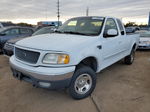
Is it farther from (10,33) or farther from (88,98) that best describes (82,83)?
(10,33)

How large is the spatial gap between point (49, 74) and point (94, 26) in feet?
6.50

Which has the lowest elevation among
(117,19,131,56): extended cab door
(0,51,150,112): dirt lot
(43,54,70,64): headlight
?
(0,51,150,112): dirt lot

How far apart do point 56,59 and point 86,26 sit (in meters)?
1.68

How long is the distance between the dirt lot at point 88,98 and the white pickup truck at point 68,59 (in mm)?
288

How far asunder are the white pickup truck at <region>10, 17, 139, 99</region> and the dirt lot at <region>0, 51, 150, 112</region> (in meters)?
0.29

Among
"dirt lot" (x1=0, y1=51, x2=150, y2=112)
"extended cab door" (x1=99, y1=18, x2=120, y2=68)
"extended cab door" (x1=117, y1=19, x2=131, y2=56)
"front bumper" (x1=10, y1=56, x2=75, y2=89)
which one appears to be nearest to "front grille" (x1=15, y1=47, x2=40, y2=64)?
"front bumper" (x1=10, y1=56, x2=75, y2=89)

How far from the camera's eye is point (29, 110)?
2803mm

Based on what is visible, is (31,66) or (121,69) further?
(121,69)

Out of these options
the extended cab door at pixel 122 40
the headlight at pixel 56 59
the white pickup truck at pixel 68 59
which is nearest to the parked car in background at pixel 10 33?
the white pickup truck at pixel 68 59

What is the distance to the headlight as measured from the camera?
262cm

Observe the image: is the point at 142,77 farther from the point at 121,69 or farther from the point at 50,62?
the point at 50,62

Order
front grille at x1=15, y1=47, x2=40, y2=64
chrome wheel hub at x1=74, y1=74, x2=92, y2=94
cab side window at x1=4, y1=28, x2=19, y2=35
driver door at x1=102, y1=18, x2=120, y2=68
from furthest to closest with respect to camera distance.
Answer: cab side window at x1=4, y1=28, x2=19, y2=35 < driver door at x1=102, y1=18, x2=120, y2=68 < chrome wheel hub at x1=74, y1=74, x2=92, y2=94 < front grille at x1=15, y1=47, x2=40, y2=64

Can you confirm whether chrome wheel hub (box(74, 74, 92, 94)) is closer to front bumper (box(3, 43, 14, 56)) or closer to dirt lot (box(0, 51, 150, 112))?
dirt lot (box(0, 51, 150, 112))

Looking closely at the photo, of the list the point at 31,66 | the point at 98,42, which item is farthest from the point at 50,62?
the point at 98,42
